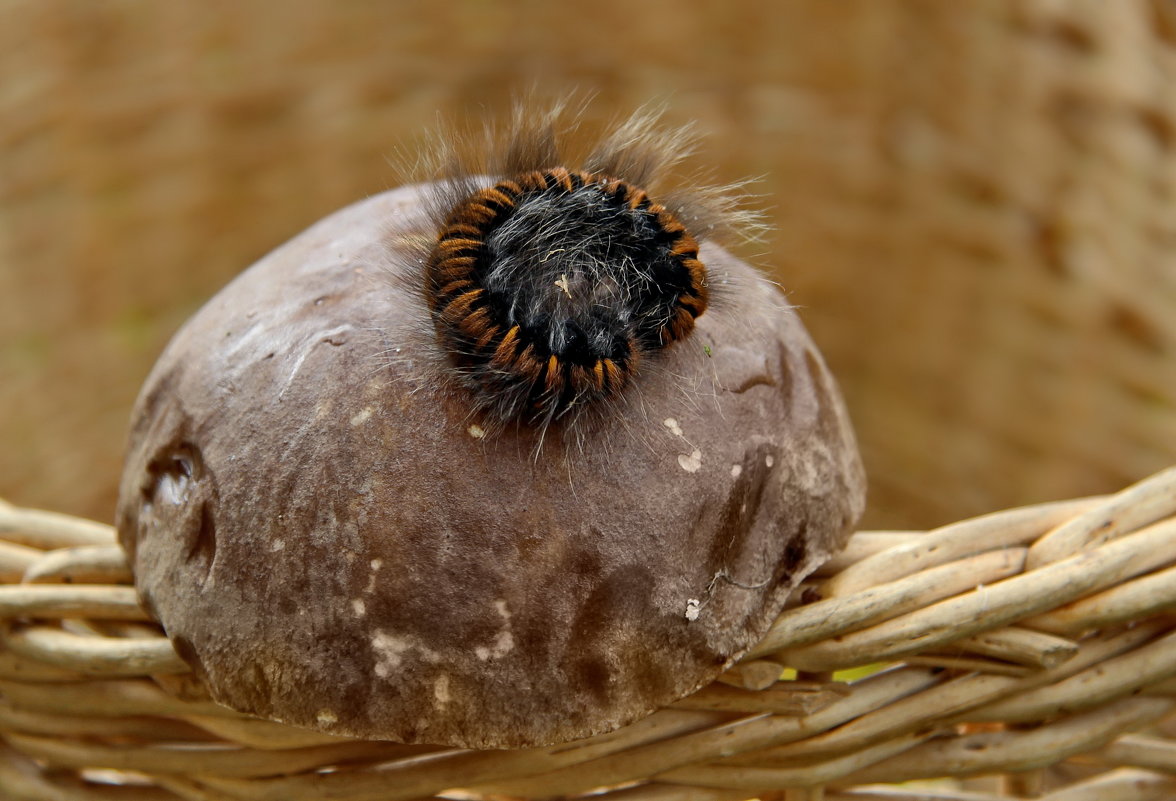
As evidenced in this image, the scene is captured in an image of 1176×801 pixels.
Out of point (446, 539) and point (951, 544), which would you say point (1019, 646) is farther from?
point (446, 539)

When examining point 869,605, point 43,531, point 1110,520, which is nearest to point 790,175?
point 1110,520

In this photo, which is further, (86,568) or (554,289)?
(86,568)

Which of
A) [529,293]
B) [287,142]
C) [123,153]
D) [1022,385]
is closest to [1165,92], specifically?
[1022,385]

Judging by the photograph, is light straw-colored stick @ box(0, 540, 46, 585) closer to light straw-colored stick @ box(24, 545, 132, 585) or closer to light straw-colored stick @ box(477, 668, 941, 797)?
light straw-colored stick @ box(24, 545, 132, 585)

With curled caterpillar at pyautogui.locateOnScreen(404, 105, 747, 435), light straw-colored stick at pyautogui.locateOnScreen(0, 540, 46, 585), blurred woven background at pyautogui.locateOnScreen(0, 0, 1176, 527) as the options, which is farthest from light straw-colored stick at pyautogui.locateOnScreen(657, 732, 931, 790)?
blurred woven background at pyautogui.locateOnScreen(0, 0, 1176, 527)

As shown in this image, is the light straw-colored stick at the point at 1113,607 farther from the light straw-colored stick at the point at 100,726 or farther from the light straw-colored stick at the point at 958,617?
the light straw-colored stick at the point at 100,726

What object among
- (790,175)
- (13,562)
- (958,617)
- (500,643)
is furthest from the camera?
(790,175)

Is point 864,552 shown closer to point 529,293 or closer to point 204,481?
Answer: point 529,293
